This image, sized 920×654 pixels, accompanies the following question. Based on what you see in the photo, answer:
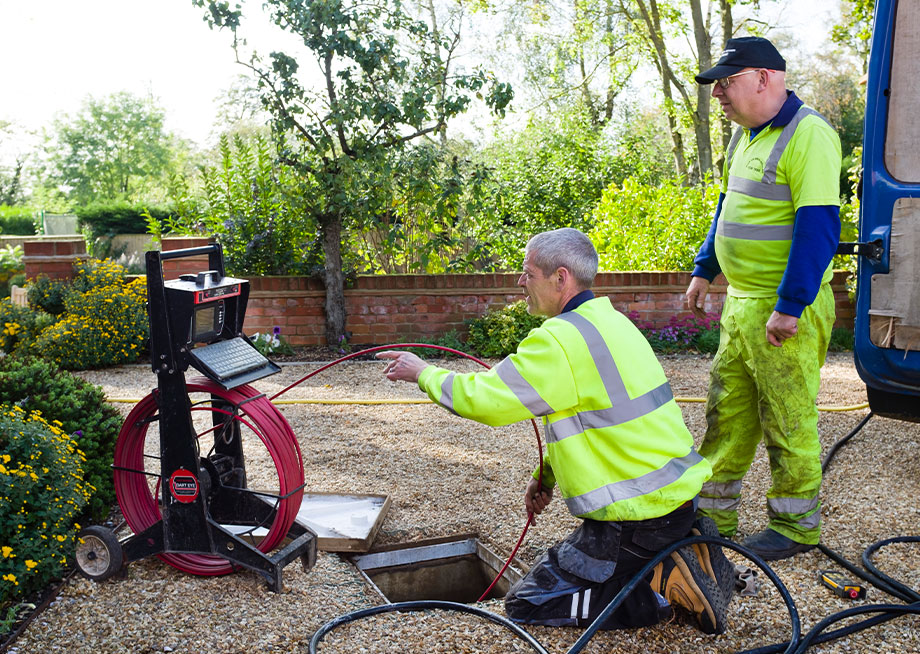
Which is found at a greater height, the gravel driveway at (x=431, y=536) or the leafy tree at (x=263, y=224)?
the leafy tree at (x=263, y=224)

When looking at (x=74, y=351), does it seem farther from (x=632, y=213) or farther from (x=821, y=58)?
(x=821, y=58)

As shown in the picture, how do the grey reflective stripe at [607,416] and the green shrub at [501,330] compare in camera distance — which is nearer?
the grey reflective stripe at [607,416]

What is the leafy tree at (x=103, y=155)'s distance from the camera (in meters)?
42.6

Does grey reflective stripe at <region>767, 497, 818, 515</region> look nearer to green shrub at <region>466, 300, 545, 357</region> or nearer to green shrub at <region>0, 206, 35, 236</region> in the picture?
green shrub at <region>466, 300, 545, 357</region>

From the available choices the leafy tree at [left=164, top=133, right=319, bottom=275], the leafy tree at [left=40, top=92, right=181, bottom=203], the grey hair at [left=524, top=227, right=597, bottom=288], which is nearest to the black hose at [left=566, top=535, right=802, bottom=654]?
the grey hair at [left=524, top=227, right=597, bottom=288]

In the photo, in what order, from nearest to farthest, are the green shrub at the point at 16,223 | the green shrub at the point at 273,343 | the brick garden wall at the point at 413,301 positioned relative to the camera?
1. the green shrub at the point at 273,343
2. the brick garden wall at the point at 413,301
3. the green shrub at the point at 16,223

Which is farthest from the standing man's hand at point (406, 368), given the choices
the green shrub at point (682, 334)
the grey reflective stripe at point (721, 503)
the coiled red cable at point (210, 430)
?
the green shrub at point (682, 334)

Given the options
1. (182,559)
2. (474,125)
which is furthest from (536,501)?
(474,125)

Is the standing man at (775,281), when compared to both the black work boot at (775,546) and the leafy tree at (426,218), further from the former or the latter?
the leafy tree at (426,218)

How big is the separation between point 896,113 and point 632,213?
545 cm

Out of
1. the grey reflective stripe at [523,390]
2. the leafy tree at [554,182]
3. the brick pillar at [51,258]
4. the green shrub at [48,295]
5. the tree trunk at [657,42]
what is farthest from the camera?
the tree trunk at [657,42]

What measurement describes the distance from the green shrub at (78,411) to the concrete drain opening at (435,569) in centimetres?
128

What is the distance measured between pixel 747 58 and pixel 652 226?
220 inches

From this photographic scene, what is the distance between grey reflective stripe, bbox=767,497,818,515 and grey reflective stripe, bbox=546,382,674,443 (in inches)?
41.4
